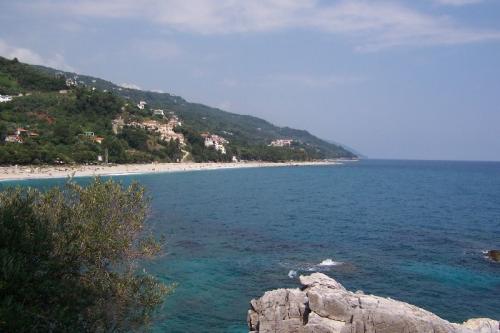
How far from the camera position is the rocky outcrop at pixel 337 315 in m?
17.5

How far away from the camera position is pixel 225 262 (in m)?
37.6

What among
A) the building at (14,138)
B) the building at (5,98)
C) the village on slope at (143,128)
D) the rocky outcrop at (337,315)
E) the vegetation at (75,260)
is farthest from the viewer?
the building at (5,98)

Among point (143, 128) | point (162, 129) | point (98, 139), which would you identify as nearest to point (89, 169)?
point (98, 139)

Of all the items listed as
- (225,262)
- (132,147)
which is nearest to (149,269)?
(225,262)

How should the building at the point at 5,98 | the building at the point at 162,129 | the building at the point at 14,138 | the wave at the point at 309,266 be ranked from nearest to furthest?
the wave at the point at 309,266 < the building at the point at 14,138 < the building at the point at 5,98 < the building at the point at 162,129

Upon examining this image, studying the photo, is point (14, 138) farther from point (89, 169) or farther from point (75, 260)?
point (75, 260)

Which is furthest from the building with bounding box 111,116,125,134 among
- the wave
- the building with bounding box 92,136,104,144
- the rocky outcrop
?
the rocky outcrop

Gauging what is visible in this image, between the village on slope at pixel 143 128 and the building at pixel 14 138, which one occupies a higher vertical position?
the village on slope at pixel 143 128

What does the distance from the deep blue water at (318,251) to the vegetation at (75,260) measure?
24.9 ft

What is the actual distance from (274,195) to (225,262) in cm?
5563

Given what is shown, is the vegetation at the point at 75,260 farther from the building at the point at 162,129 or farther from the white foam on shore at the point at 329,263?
the building at the point at 162,129

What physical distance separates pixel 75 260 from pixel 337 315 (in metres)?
10.5

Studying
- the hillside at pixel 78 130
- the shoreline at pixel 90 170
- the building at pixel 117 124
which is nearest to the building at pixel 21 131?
the hillside at pixel 78 130

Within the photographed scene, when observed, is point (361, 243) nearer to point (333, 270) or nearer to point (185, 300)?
point (333, 270)
